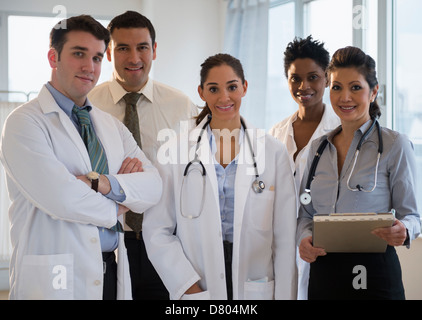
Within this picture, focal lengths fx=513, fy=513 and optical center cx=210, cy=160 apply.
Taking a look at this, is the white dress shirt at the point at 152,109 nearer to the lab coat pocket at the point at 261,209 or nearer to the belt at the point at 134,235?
the belt at the point at 134,235

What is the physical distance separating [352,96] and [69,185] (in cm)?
107

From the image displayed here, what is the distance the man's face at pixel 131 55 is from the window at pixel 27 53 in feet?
7.98

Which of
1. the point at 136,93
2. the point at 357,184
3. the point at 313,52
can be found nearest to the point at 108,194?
the point at 136,93

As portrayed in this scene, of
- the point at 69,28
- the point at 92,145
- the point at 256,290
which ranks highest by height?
the point at 69,28

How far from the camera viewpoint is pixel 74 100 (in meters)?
1.88

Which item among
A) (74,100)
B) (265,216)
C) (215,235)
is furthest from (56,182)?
(265,216)

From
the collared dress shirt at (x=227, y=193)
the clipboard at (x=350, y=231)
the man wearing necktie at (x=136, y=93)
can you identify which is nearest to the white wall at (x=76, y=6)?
the man wearing necktie at (x=136, y=93)

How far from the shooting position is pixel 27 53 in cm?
469

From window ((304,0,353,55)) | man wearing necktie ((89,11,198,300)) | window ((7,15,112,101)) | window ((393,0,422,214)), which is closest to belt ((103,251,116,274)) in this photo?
man wearing necktie ((89,11,198,300))

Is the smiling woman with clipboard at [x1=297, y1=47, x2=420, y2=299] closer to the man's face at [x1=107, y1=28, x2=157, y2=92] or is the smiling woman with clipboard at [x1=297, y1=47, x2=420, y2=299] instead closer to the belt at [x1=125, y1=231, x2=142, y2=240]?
the belt at [x1=125, y1=231, x2=142, y2=240]

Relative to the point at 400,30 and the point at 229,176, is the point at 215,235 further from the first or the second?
the point at 400,30

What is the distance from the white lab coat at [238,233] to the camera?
1.89 metres

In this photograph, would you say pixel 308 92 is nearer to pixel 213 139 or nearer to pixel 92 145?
pixel 213 139

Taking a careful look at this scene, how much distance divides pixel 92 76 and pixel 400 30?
2372 mm
